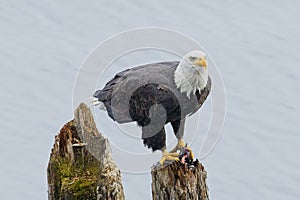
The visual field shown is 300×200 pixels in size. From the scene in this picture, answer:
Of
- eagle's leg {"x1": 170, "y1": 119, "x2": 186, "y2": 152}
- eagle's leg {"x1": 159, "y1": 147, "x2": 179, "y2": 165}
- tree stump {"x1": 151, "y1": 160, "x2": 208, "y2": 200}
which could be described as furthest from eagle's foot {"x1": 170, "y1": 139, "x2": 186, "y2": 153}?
tree stump {"x1": 151, "y1": 160, "x2": 208, "y2": 200}

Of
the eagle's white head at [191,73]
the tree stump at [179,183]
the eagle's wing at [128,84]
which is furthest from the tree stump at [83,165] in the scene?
the eagle's white head at [191,73]

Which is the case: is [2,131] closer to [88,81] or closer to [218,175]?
[218,175]

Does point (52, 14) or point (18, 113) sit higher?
point (52, 14)

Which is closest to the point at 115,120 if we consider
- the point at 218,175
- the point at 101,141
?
the point at 101,141

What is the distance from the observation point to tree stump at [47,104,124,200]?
625cm

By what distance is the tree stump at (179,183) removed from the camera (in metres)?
6.39

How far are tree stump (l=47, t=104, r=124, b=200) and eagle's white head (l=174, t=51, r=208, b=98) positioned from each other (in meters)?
1.14

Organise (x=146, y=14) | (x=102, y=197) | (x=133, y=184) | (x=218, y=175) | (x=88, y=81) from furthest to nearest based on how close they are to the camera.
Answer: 1. (x=146, y=14)
2. (x=218, y=175)
3. (x=133, y=184)
4. (x=88, y=81)
5. (x=102, y=197)

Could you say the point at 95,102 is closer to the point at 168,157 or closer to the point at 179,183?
the point at 168,157

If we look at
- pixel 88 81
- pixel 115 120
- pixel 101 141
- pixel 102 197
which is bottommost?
pixel 102 197

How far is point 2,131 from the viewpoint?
12711 millimetres

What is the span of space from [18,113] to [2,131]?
588 mm

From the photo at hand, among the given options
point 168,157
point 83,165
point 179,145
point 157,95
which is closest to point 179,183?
point 83,165

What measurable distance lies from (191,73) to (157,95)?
0.35 meters
